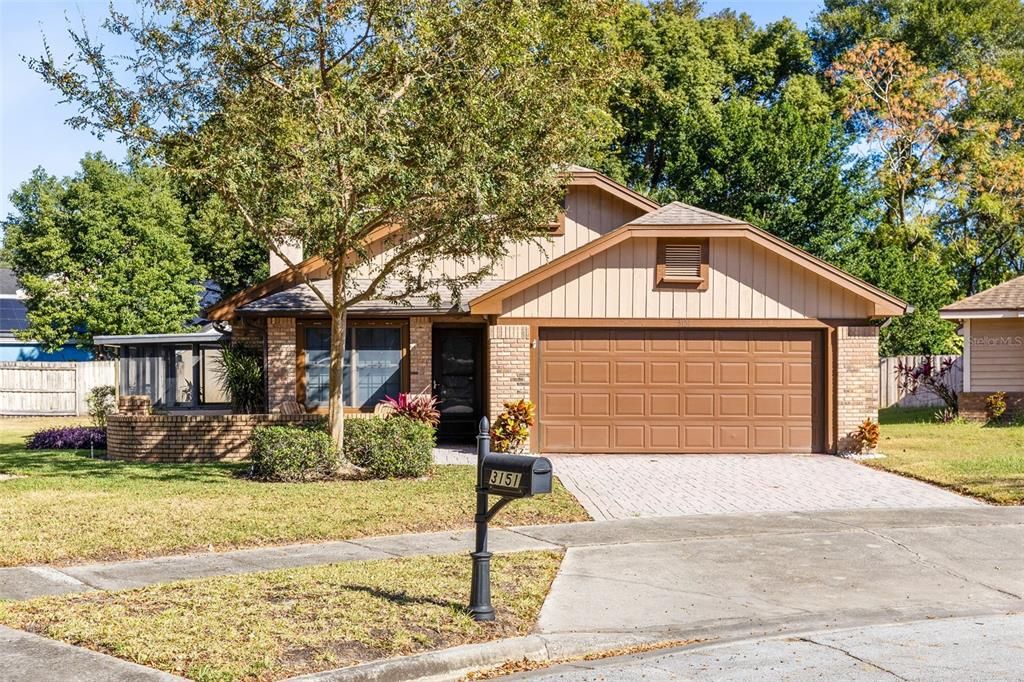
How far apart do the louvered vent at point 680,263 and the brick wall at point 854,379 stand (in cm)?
283

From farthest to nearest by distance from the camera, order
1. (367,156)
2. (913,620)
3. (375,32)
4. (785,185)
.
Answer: (785,185), (375,32), (367,156), (913,620)

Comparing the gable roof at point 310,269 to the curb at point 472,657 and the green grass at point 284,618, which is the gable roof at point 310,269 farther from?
the curb at point 472,657

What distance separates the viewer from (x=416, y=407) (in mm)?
19234

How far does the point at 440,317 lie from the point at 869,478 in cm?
847

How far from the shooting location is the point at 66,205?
36.3 m

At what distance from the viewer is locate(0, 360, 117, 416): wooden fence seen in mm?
31953

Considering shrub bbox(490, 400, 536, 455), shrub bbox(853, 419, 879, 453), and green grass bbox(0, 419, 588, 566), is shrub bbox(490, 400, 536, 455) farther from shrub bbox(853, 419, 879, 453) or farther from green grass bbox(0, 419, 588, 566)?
shrub bbox(853, 419, 879, 453)

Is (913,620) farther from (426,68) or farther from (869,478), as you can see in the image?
(426,68)

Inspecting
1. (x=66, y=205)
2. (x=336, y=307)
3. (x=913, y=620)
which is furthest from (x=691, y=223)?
(x=66, y=205)

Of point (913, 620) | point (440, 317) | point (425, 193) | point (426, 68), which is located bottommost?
point (913, 620)

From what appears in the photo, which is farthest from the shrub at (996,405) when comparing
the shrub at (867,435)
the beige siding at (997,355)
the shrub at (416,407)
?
the shrub at (416,407)

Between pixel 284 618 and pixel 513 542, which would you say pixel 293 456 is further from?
pixel 284 618

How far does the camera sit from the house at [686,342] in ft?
62.8

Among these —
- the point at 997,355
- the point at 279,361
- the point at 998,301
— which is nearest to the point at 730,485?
the point at 279,361
